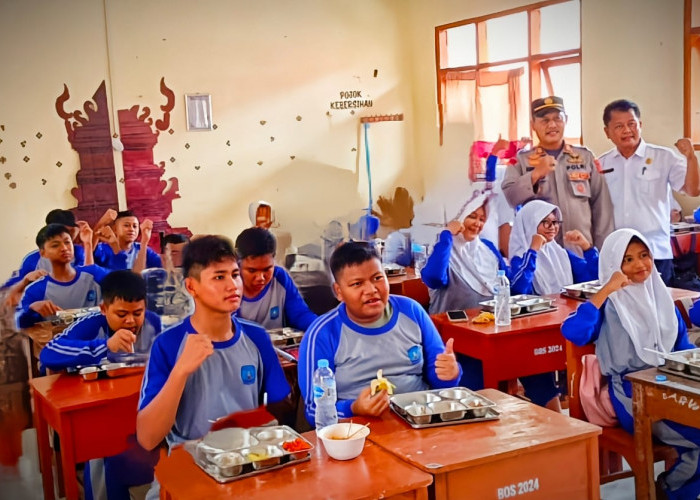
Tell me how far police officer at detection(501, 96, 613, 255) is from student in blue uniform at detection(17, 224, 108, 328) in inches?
84.2

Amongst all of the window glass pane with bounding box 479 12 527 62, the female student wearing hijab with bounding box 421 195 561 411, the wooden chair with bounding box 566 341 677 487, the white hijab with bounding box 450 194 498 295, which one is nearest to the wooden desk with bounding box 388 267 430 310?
the female student wearing hijab with bounding box 421 195 561 411

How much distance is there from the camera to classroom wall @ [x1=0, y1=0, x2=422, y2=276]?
259 cm

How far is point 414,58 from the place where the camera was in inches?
131

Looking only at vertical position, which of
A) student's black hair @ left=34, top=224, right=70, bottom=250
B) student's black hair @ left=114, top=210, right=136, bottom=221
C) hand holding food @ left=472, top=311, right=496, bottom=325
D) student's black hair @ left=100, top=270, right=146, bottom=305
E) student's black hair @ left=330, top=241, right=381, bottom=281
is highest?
student's black hair @ left=114, top=210, right=136, bottom=221

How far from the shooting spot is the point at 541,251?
13.4ft

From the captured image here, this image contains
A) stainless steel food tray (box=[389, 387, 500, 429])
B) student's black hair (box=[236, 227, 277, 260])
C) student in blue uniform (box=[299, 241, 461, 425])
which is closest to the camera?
stainless steel food tray (box=[389, 387, 500, 429])

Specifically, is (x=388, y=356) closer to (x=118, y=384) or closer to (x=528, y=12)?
(x=118, y=384)

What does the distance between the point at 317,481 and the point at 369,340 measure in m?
0.79

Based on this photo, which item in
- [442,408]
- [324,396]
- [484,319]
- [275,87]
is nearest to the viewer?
[442,408]

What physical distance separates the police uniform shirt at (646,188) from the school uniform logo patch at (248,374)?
2.31 metres

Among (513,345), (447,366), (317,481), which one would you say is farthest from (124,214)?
(513,345)

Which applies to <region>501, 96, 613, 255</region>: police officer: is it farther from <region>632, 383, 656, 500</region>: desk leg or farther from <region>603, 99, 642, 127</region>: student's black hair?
<region>632, 383, 656, 500</region>: desk leg

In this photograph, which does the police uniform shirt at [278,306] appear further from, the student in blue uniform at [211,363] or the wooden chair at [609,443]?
the wooden chair at [609,443]

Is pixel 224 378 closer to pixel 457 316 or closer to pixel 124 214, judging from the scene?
pixel 124 214
